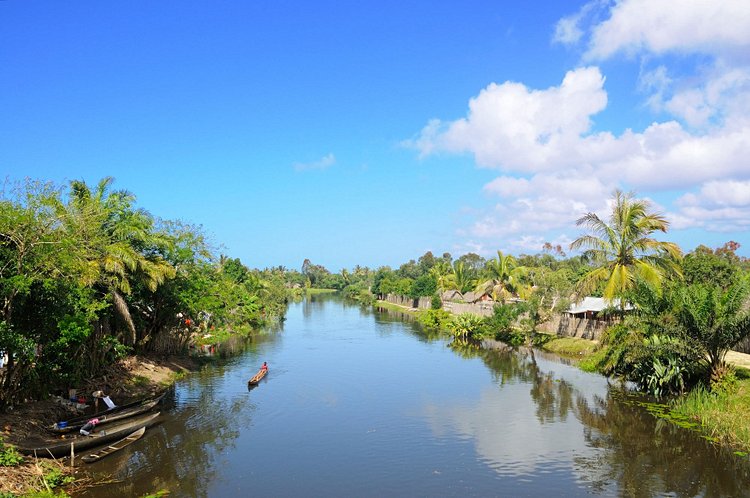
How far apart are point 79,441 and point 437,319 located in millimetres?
46262

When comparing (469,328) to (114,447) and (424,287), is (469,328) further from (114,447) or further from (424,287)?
(114,447)

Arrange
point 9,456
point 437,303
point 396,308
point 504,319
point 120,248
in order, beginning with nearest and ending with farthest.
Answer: point 9,456
point 120,248
point 504,319
point 437,303
point 396,308

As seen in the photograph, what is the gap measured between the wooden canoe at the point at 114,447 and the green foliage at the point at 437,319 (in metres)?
40.1

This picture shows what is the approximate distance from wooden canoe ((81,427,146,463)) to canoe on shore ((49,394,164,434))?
27.7 inches

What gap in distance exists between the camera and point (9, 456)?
12.9 meters

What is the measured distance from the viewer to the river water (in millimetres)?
14180

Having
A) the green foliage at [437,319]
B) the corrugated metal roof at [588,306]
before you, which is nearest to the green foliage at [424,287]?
the green foliage at [437,319]

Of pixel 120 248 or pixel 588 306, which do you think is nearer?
pixel 120 248

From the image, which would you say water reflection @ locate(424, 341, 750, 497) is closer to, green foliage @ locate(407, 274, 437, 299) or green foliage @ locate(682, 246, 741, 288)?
green foliage @ locate(682, 246, 741, 288)

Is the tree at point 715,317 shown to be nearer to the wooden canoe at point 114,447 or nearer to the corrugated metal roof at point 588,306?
the corrugated metal roof at point 588,306

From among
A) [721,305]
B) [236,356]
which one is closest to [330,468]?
[721,305]

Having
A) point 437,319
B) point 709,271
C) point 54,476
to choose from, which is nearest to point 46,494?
point 54,476

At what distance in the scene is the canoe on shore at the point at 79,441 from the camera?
1447cm

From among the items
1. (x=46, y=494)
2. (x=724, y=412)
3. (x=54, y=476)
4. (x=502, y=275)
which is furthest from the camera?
(x=502, y=275)
